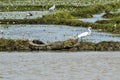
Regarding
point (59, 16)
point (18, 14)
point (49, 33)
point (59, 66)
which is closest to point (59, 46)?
point (59, 66)

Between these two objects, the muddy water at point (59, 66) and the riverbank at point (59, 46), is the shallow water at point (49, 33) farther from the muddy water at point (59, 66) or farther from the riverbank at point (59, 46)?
the muddy water at point (59, 66)

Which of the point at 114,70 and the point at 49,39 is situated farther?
the point at 49,39

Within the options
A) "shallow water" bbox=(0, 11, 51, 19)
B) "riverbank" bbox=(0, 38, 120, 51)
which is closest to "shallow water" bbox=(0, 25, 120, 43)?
"riverbank" bbox=(0, 38, 120, 51)

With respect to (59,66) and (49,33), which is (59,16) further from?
(59,66)

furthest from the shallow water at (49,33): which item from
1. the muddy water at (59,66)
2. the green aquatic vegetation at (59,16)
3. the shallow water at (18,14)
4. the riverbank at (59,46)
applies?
the shallow water at (18,14)

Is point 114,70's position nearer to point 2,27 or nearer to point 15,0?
point 2,27

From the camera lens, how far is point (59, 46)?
2052 cm

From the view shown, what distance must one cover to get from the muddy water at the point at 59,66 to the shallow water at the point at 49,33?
3942 millimetres

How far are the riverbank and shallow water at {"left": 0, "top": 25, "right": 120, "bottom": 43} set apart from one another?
2676 millimetres

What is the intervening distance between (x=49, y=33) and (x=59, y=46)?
6399 mm

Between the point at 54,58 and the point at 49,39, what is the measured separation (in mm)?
5419

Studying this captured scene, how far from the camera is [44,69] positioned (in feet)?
54.0

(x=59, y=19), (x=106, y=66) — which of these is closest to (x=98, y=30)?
(x=59, y=19)

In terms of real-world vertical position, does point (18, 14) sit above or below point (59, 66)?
above
